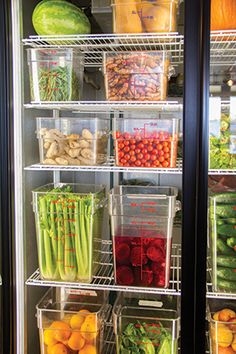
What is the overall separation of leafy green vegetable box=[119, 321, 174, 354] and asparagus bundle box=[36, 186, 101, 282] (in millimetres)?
293

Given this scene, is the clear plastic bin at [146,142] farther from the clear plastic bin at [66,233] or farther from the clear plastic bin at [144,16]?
the clear plastic bin at [144,16]

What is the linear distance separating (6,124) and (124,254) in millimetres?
732

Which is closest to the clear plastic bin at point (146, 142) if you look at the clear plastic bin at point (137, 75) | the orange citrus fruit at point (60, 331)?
the clear plastic bin at point (137, 75)

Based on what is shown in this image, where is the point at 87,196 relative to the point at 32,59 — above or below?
below

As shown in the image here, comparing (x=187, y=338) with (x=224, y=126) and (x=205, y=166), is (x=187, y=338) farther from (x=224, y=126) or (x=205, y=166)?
(x=224, y=126)

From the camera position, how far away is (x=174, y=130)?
5.46ft

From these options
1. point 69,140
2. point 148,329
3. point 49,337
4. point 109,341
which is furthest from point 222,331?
point 69,140

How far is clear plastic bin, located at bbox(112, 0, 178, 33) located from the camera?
1.60m

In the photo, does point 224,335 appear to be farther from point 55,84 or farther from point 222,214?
point 55,84

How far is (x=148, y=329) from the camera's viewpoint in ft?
5.69

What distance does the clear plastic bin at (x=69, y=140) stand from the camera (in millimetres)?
1740

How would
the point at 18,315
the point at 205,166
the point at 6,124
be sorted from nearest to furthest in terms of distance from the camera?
the point at 205,166 < the point at 6,124 < the point at 18,315

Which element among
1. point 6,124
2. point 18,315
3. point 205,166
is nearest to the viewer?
point 205,166

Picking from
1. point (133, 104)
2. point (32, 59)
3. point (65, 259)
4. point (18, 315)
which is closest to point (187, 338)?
point (65, 259)
